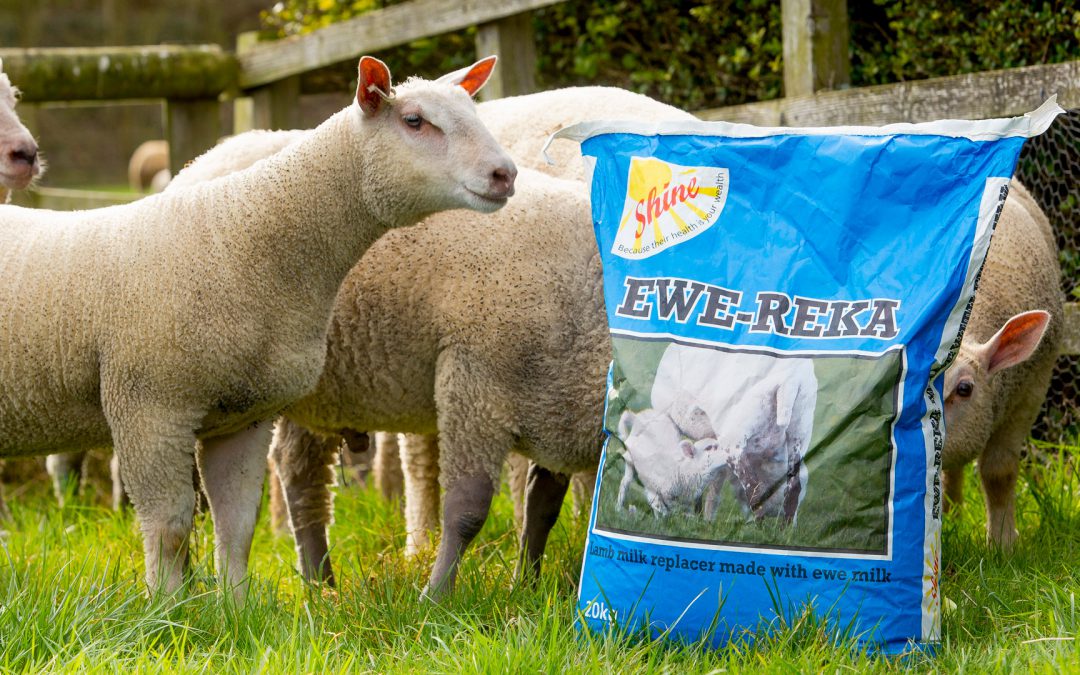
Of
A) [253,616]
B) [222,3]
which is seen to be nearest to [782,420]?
[253,616]

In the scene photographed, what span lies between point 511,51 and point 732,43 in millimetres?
914

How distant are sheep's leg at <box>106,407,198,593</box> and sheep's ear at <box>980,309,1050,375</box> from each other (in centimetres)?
194

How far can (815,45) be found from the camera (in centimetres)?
409

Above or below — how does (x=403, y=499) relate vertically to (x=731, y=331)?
below

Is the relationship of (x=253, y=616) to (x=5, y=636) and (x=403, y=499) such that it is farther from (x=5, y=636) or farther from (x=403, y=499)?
(x=403, y=499)

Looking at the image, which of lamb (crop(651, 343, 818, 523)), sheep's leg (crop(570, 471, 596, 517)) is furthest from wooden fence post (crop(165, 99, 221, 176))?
lamb (crop(651, 343, 818, 523))

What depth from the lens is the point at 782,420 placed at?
8.52ft

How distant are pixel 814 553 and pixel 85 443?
1762 mm

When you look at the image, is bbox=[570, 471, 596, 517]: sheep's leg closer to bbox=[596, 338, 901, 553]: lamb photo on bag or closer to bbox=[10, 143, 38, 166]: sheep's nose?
bbox=[596, 338, 901, 553]: lamb photo on bag

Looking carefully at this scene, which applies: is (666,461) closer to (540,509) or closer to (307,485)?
(540,509)

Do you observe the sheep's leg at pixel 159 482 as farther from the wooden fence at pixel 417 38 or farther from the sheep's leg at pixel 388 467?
the wooden fence at pixel 417 38

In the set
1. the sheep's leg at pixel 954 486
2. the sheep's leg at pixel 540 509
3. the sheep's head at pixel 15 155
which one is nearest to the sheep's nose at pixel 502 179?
the sheep's leg at pixel 540 509

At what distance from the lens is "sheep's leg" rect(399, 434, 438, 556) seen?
414cm

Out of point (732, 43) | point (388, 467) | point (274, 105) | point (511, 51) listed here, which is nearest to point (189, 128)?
point (274, 105)
